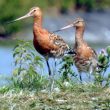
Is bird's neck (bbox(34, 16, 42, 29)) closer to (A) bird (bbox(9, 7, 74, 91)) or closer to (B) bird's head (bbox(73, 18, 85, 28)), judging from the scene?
(A) bird (bbox(9, 7, 74, 91))

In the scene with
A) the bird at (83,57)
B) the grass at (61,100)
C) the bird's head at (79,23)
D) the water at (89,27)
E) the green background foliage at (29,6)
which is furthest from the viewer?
the green background foliage at (29,6)

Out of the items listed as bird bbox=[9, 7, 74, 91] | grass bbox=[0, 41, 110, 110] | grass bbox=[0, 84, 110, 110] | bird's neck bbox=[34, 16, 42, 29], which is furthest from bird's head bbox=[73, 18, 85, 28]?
grass bbox=[0, 84, 110, 110]

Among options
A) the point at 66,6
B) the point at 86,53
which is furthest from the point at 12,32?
the point at 86,53

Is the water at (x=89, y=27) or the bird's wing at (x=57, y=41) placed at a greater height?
the water at (x=89, y=27)

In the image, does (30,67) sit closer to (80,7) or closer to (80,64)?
(80,64)

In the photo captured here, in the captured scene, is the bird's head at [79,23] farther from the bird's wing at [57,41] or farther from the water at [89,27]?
the water at [89,27]

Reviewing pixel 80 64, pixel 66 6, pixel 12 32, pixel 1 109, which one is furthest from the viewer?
pixel 66 6

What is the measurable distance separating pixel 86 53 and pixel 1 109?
137 inches

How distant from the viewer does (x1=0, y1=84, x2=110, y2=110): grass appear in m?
10.1

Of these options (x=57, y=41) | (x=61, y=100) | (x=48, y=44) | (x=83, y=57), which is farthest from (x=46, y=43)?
(x=61, y=100)

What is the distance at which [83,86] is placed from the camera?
36.6 ft

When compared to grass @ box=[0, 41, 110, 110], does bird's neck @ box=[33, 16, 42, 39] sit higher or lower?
higher

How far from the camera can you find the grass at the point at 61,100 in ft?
33.1

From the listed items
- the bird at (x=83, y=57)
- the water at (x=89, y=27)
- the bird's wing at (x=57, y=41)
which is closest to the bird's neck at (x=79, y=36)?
the bird at (x=83, y=57)
